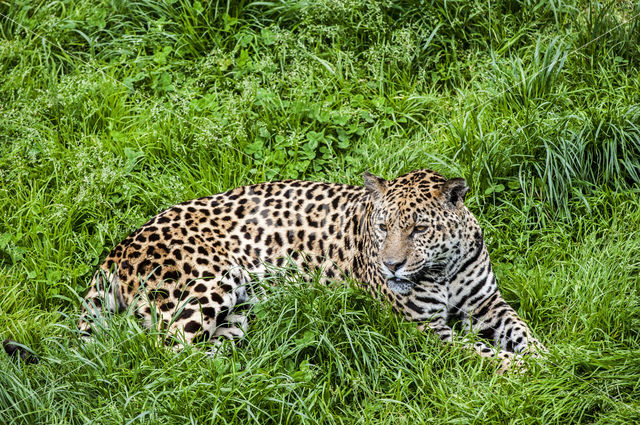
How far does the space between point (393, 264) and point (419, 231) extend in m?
0.31

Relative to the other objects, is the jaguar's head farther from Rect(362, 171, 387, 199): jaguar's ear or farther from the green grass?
the green grass

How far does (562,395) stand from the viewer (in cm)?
542

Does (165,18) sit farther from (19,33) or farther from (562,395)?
(562,395)

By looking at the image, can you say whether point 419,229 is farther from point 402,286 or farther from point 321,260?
point 321,260

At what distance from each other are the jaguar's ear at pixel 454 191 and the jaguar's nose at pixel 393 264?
0.57 metres

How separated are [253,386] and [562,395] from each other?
196cm

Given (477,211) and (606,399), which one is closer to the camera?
(606,399)

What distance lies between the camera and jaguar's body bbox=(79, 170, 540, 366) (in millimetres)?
5996

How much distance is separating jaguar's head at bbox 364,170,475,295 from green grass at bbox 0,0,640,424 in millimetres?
365

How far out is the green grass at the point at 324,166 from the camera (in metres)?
5.44

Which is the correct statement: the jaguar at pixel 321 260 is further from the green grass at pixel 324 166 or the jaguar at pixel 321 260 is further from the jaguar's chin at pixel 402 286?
the green grass at pixel 324 166

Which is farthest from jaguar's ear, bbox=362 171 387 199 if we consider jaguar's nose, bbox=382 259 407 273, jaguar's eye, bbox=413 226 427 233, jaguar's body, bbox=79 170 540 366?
jaguar's nose, bbox=382 259 407 273

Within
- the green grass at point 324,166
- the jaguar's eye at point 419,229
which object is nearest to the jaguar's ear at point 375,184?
the jaguar's eye at point 419,229

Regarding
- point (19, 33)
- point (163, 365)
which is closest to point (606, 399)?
point (163, 365)
